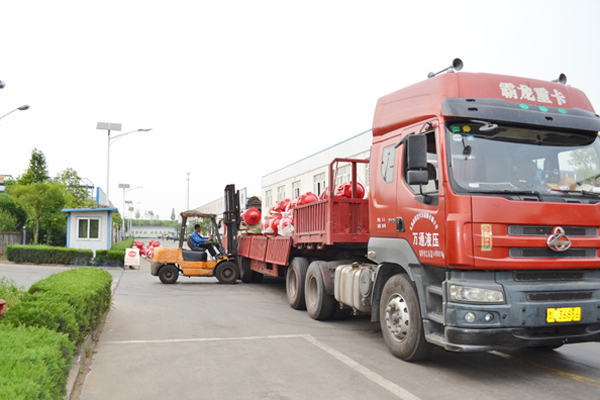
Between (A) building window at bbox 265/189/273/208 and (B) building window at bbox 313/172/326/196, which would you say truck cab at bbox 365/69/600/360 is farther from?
(A) building window at bbox 265/189/273/208

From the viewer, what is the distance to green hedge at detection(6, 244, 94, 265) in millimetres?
24828

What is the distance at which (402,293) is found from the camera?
6105 mm

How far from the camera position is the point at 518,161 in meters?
5.48

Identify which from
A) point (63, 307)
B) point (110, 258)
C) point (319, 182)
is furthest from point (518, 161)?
point (319, 182)

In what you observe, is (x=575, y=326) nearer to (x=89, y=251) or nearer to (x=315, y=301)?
(x=315, y=301)

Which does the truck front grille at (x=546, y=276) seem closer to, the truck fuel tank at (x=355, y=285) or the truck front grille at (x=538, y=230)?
the truck front grille at (x=538, y=230)

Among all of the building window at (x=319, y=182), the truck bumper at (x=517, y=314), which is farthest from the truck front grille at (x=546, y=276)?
the building window at (x=319, y=182)

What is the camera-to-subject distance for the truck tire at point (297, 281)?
10297 millimetres

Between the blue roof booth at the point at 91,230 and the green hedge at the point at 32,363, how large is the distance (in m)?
24.4

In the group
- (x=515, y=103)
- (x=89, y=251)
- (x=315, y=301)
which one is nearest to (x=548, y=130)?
(x=515, y=103)

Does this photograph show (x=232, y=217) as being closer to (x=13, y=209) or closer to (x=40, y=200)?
(x=40, y=200)

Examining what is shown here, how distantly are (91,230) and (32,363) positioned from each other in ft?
85.6

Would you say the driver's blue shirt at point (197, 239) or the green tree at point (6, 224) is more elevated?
the green tree at point (6, 224)

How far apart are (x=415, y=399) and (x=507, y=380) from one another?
4.55 feet
